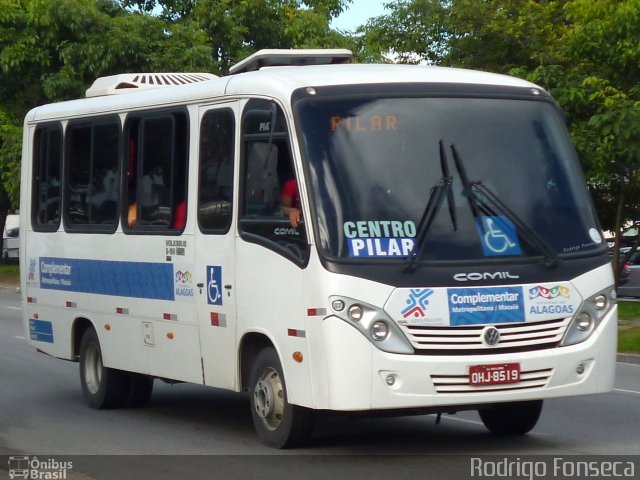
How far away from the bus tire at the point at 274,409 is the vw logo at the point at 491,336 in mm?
1372

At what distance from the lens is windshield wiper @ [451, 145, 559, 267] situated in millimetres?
9266

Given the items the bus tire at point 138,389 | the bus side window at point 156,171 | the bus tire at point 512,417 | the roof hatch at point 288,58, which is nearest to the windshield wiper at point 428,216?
the bus tire at point 512,417

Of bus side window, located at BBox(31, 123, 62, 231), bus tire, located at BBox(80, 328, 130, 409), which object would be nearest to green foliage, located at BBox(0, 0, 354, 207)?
bus side window, located at BBox(31, 123, 62, 231)


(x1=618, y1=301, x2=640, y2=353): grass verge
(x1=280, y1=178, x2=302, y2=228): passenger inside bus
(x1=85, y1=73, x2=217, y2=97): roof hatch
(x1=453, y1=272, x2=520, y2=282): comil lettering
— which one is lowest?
(x1=618, y1=301, x2=640, y2=353): grass verge

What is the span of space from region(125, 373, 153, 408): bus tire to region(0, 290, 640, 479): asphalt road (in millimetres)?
107

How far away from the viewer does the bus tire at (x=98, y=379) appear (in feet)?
41.7

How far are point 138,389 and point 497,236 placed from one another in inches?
192

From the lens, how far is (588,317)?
9328 millimetres

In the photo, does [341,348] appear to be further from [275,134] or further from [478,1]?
[478,1]

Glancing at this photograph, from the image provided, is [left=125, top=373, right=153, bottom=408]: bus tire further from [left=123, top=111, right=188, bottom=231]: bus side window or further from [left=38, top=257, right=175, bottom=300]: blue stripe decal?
[left=123, top=111, right=188, bottom=231]: bus side window

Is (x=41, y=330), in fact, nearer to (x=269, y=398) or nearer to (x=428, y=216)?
(x=269, y=398)

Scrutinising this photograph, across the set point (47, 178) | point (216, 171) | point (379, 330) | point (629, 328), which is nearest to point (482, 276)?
point (379, 330)

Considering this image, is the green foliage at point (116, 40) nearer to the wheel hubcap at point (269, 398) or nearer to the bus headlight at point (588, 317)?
the wheel hubcap at point (269, 398)

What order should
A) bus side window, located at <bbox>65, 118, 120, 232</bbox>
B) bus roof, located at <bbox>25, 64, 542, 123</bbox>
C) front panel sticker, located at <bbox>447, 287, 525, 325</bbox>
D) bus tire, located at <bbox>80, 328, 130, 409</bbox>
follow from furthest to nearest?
1. bus tire, located at <bbox>80, 328, 130, 409</bbox>
2. bus side window, located at <bbox>65, 118, 120, 232</bbox>
3. bus roof, located at <bbox>25, 64, 542, 123</bbox>
4. front panel sticker, located at <bbox>447, 287, 525, 325</bbox>
